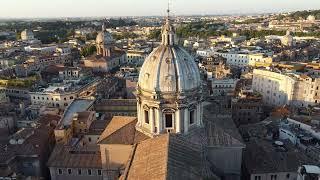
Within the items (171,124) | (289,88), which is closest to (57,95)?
(171,124)

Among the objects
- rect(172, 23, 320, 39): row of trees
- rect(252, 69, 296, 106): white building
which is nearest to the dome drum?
rect(252, 69, 296, 106): white building

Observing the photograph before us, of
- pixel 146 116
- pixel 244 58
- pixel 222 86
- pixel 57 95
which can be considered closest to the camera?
pixel 146 116

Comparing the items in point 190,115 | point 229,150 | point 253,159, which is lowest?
point 253,159

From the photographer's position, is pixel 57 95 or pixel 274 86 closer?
pixel 57 95

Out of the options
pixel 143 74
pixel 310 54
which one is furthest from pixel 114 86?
pixel 310 54

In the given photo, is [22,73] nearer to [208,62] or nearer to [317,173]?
[208,62]

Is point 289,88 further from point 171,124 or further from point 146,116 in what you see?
point 146,116

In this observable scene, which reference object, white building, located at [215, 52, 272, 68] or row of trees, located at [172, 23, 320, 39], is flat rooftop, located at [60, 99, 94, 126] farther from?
row of trees, located at [172, 23, 320, 39]

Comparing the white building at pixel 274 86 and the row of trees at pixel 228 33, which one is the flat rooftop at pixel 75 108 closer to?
the white building at pixel 274 86

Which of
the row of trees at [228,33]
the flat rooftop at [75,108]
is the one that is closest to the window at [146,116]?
the flat rooftop at [75,108]
